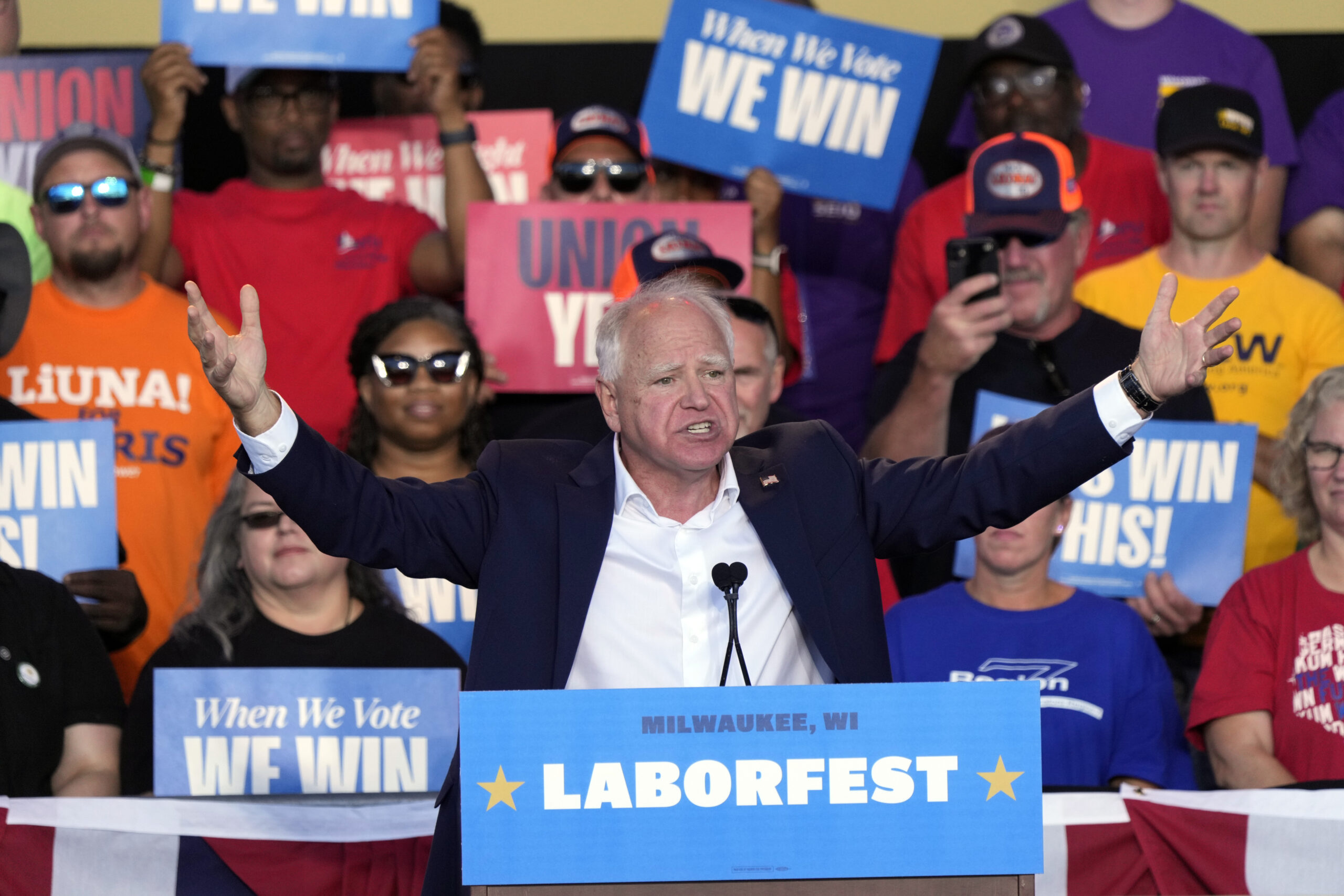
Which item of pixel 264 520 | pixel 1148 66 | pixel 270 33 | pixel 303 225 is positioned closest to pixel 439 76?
pixel 270 33

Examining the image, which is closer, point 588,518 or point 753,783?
point 753,783

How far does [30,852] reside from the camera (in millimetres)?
3031

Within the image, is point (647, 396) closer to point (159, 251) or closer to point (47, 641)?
point (47, 641)

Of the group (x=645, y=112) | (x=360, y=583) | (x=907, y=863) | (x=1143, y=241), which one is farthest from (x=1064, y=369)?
(x=907, y=863)

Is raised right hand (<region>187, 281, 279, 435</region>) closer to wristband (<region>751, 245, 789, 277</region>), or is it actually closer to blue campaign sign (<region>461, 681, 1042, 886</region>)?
blue campaign sign (<region>461, 681, 1042, 886</region>)

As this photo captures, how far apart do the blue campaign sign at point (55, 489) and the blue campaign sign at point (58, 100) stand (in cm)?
138

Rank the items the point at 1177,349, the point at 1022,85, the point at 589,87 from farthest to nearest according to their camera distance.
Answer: the point at 589,87 → the point at 1022,85 → the point at 1177,349

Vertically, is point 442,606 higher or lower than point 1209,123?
lower

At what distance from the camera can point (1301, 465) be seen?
150 inches

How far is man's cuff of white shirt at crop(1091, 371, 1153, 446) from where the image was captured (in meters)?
2.53

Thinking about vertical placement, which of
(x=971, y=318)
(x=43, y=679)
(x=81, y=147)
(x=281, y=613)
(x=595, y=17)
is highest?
(x=595, y=17)

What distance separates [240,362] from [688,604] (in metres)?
0.79

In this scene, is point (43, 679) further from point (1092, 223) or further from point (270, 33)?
point (1092, 223)

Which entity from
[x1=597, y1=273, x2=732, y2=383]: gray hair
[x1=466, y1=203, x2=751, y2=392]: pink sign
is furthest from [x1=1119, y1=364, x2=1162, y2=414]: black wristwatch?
[x1=466, y1=203, x2=751, y2=392]: pink sign
